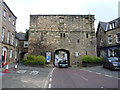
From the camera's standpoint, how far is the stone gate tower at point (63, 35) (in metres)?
30.2

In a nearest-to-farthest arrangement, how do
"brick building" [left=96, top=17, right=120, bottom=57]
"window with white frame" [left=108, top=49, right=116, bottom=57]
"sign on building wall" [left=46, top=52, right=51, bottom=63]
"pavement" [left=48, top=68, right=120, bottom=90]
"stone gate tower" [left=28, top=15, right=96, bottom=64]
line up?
"pavement" [left=48, top=68, right=120, bottom=90] → "sign on building wall" [left=46, top=52, right=51, bottom=63] → "stone gate tower" [left=28, top=15, right=96, bottom=64] → "brick building" [left=96, top=17, right=120, bottom=57] → "window with white frame" [left=108, top=49, right=116, bottom=57]

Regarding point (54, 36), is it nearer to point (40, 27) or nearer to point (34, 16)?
point (40, 27)

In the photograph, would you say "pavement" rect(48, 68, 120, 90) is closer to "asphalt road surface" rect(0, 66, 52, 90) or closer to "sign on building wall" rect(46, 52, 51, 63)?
"asphalt road surface" rect(0, 66, 52, 90)

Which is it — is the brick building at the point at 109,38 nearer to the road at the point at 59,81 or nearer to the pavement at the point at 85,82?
the road at the point at 59,81

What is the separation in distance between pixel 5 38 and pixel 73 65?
14.7 m

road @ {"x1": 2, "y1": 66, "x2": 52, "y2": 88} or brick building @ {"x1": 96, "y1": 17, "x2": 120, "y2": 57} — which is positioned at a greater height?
brick building @ {"x1": 96, "y1": 17, "x2": 120, "y2": 57}

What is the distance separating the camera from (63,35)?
30.6 m

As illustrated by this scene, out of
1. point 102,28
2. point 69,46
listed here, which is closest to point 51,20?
point 69,46

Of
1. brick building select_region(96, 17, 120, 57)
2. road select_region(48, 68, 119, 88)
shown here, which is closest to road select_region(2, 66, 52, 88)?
road select_region(48, 68, 119, 88)

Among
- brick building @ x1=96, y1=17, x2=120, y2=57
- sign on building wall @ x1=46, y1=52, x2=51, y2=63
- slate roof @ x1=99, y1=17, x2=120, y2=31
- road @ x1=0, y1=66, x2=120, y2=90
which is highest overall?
slate roof @ x1=99, y1=17, x2=120, y2=31

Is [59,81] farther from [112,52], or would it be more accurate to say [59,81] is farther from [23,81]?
[112,52]

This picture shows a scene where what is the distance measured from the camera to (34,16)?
1220 inches

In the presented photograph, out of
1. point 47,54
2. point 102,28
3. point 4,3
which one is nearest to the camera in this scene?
point 4,3

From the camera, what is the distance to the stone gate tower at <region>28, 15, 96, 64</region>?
30.2 metres
